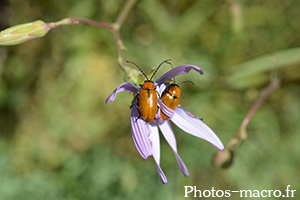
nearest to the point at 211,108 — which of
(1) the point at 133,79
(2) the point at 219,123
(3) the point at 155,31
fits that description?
(2) the point at 219,123

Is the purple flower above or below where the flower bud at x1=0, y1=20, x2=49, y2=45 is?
below

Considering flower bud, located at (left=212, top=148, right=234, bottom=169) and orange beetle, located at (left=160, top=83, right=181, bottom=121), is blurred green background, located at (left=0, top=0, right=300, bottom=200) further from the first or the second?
orange beetle, located at (left=160, top=83, right=181, bottom=121)

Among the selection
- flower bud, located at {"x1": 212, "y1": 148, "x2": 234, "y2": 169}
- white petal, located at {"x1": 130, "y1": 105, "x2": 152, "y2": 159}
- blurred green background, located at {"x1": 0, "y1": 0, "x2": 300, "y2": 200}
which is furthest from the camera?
blurred green background, located at {"x1": 0, "y1": 0, "x2": 300, "y2": 200}

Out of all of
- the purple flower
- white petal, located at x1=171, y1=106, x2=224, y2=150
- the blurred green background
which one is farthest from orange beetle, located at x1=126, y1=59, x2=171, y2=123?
the blurred green background

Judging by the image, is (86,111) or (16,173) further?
(86,111)

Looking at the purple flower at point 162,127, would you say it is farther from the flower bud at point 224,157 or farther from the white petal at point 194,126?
the flower bud at point 224,157

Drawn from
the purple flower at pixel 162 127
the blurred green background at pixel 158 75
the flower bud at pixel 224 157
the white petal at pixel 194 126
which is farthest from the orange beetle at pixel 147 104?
the blurred green background at pixel 158 75

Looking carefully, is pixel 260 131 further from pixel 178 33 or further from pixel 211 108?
pixel 178 33

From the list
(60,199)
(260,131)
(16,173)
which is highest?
(260,131)
